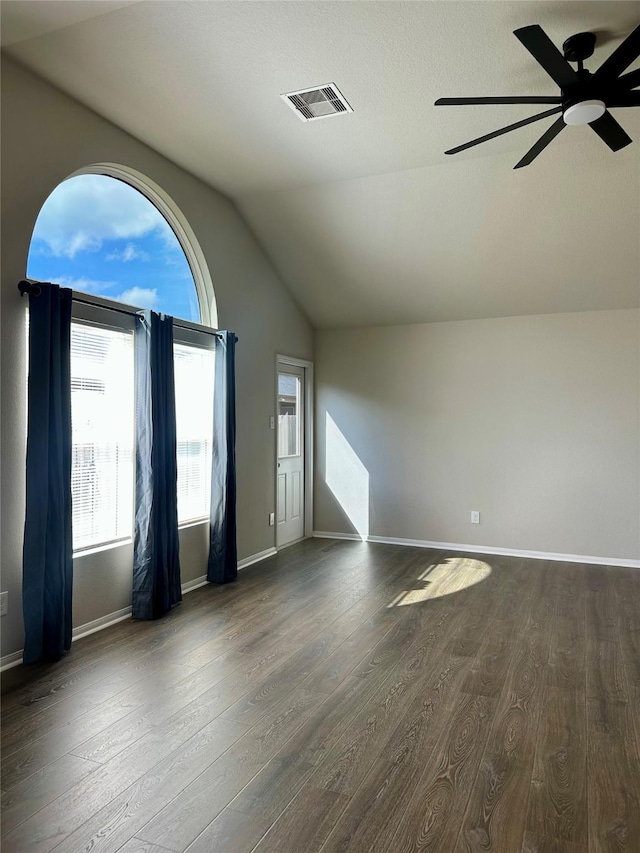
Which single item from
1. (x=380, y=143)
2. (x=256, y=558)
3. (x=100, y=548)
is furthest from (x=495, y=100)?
(x=256, y=558)

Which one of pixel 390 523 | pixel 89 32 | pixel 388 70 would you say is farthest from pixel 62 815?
pixel 390 523

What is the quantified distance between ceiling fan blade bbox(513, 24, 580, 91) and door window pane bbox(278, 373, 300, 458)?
13.2ft

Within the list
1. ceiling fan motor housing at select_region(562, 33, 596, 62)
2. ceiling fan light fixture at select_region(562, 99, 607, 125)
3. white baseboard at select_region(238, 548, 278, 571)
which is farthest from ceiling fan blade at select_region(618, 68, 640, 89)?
white baseboard at select_region(238, 548, 278, 571)

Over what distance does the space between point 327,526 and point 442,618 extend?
115 inches

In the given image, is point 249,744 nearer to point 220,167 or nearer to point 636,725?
point 636,725

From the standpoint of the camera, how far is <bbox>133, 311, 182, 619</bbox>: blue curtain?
12.7ft

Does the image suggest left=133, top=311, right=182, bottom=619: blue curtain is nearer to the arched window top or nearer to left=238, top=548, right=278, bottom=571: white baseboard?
the arched window top

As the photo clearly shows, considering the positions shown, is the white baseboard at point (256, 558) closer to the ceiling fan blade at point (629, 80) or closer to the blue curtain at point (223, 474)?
the blue curtain at point (223, 474)

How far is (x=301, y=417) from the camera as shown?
6613mm

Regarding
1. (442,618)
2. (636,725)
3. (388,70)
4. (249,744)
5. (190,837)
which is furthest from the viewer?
(442,618)

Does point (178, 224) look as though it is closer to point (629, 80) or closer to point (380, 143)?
point (380, 143)

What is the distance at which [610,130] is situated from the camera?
2.84 m

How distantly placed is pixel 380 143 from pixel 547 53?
5.84 feet

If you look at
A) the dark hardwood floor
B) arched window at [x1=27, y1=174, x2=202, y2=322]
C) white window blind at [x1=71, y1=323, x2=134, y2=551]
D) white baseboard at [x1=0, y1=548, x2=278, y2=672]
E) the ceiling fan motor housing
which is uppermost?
the ceiling fan motor housing
